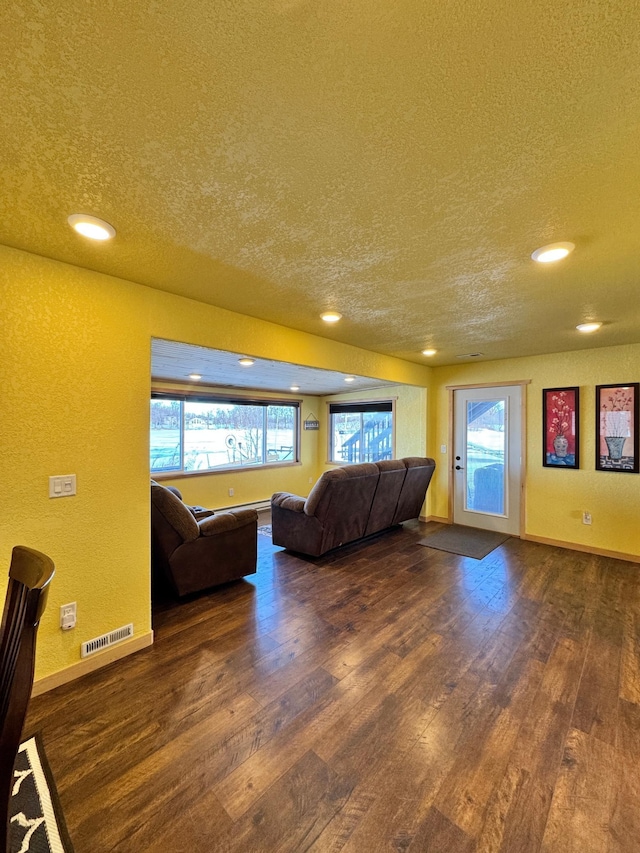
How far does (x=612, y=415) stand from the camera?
13.4 ft

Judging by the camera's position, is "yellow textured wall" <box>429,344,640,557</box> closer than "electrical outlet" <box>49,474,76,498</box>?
No

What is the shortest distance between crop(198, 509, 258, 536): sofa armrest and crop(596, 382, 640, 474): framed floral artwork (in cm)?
408

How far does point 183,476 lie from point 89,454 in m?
3.67

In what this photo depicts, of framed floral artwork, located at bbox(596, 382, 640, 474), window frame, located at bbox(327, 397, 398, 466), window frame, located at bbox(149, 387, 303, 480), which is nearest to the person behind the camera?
framed floral artwork, located at bbox(596, 382, 640, 474)

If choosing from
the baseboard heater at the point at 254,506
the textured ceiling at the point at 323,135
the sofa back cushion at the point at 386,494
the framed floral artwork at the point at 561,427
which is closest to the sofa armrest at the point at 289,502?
the sofa back cushion at the point at 386,494

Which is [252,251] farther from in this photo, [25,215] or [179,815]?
[179,815]

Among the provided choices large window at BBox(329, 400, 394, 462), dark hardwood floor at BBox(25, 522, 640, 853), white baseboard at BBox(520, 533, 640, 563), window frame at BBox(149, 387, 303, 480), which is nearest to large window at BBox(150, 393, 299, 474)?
window frame at BBox(149, 387, 303, 480)

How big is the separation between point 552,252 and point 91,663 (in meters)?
3.54

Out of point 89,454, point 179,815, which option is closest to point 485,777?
point 179,815

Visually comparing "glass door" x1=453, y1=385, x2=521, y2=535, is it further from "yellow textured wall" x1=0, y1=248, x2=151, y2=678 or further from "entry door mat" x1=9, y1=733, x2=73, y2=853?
"entry door mat" x1=9, y1=733, x2=73, y2=853

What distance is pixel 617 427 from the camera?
4.04 metres

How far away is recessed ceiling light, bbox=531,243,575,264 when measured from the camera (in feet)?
5.87

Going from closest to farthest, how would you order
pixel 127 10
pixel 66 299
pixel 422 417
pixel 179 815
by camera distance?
pixel 127 10 < pixel 179 815 < pixel 66 299 < pixel 422 417

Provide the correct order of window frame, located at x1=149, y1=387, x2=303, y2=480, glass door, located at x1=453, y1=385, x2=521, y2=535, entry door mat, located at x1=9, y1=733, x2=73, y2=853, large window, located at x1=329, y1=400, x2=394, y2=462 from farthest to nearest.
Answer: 1. large window, located at x1=329, y1=400, x2=394, y2=462
2. window frame, located at x1=149, y1=387, x2=303, y2=480
3. glass door, located at x1=453, y1=385, x2=521, y2=535
4. entry door mat, located at x1=9, y1=733, x2=73, y2=853
